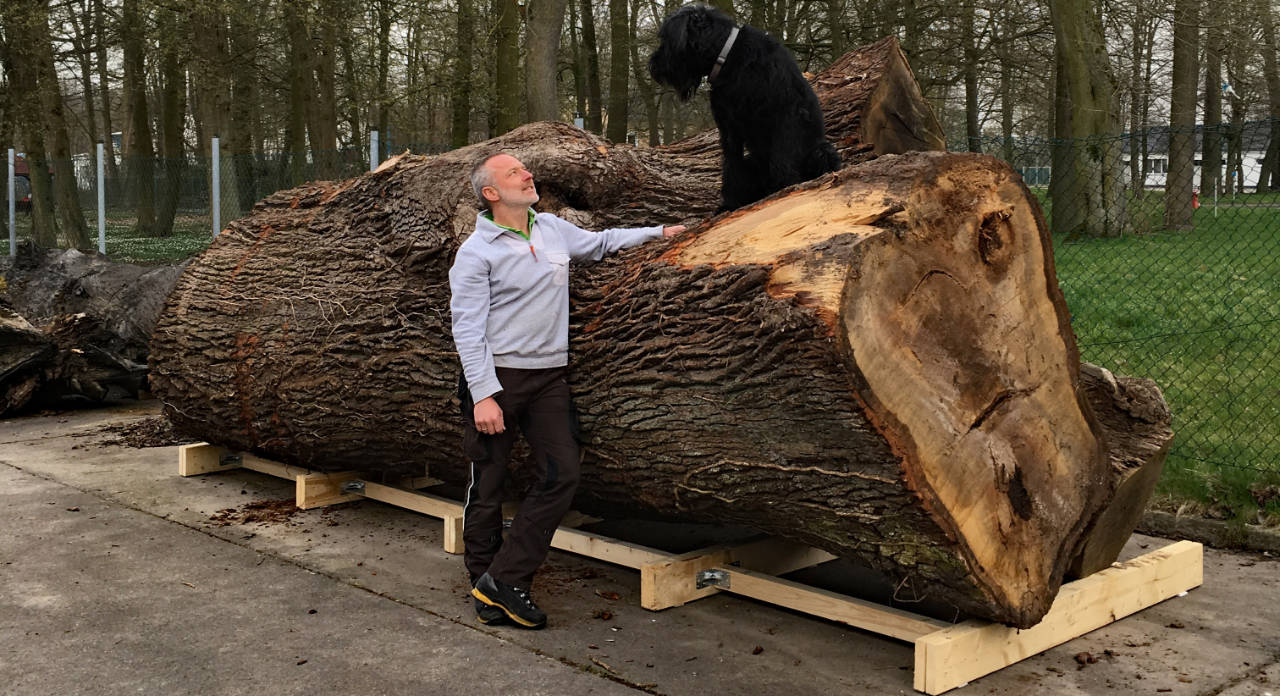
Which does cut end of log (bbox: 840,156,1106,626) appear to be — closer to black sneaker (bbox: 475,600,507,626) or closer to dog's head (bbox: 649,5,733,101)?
dog's head (bbox: 649,5,733,101)

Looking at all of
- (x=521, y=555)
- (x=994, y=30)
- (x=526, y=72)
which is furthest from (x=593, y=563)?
(x=994, y=30)

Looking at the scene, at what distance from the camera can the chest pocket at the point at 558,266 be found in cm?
407

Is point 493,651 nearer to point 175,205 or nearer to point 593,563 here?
point 593,563

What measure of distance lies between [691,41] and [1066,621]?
2471mm

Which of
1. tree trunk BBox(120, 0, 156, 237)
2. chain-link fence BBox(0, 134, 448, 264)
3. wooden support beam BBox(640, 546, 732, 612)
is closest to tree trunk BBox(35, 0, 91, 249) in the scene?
chain-link fence BBox(0, 134, 448, 264)

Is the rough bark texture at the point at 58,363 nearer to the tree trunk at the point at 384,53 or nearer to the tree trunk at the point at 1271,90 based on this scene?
the tree trunk at the point at 384,53

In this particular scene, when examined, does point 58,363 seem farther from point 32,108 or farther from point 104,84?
A: point 104,84

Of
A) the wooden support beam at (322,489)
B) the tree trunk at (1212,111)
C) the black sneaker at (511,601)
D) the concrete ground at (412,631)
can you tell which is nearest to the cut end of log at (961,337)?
the concrete ground at (412,631)

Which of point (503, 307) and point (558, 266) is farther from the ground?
point (558, 266)

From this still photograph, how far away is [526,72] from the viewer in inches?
490

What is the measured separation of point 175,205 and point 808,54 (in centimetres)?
929

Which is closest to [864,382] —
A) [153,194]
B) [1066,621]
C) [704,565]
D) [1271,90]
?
[1066,621]

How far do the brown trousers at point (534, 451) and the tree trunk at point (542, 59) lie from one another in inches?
340

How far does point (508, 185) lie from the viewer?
4.02 meters
